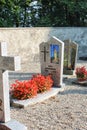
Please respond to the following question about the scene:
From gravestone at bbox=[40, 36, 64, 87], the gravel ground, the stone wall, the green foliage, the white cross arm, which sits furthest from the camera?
the green foliage

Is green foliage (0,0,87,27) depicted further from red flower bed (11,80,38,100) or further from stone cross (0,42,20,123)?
stone cross (0,42,20,123)

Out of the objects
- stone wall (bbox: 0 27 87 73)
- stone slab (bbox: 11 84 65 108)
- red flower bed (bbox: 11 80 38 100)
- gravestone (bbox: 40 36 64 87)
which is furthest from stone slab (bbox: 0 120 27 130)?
stone wall (bbox: 0 27 87 73)

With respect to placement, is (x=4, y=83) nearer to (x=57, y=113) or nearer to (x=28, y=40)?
(x=57, y=113)

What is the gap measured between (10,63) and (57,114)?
1.96 metres

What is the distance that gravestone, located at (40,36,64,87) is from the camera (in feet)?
24.3

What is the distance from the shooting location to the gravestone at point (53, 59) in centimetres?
740

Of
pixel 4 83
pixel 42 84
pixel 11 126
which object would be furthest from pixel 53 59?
pixel 11 126

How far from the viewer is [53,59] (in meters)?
7.62

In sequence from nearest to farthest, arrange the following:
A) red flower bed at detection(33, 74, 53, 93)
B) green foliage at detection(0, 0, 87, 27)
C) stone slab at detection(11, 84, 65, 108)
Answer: stone slab at detection(11, 84, 65, 108) < red flower bed at detection(33, 74, 53, 93) < green foliage at detection(0, 0, 87, 27)

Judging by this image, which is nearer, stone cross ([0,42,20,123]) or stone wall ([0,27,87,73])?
stone cross ([0,42,20,123])

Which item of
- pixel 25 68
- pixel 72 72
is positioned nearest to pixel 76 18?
pixel 25 68

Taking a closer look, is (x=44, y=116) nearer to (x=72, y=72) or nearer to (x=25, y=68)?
(x=72, y=72)

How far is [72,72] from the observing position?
941 cm

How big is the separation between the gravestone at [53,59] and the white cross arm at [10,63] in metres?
3.42
